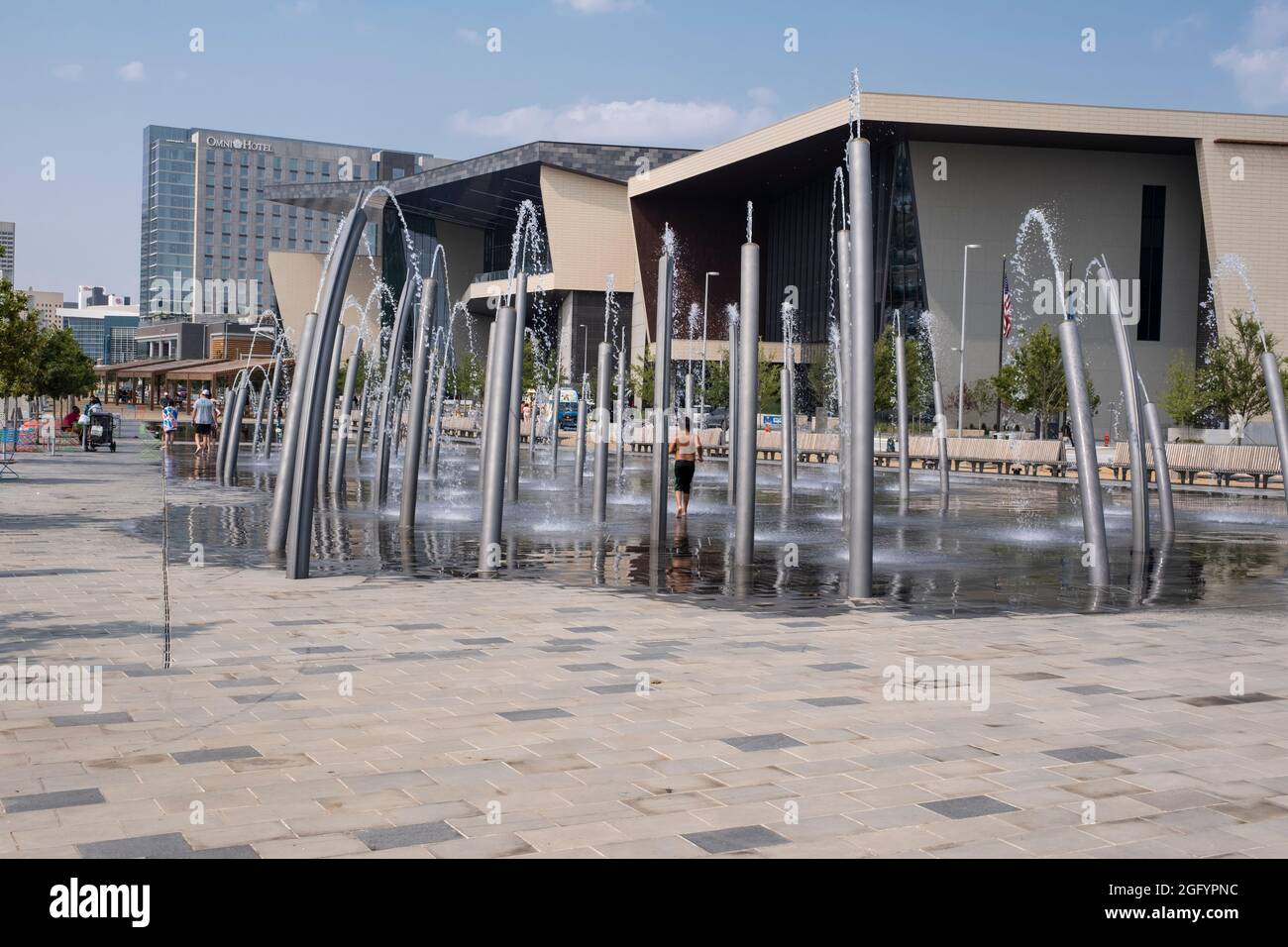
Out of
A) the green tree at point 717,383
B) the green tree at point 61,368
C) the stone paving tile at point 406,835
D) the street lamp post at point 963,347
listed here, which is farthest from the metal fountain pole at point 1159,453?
the street lamp post at point 963,347

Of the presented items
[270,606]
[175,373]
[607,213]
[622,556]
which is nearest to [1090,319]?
[607,213]

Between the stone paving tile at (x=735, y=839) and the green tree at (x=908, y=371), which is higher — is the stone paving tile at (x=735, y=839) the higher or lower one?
the lower one

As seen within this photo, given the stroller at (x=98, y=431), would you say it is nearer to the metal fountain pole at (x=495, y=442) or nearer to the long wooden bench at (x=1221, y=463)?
the long wooden bench at (x=1221, y=463)

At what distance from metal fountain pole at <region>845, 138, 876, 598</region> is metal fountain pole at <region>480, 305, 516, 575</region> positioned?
9.57 ft

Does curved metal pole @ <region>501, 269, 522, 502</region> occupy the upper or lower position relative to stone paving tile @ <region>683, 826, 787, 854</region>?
upper

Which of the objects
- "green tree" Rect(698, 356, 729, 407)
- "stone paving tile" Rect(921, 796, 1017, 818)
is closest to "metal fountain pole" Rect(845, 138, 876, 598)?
"stone paving tile" Rect(921, 796, 1017, 818)

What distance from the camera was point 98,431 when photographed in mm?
36688

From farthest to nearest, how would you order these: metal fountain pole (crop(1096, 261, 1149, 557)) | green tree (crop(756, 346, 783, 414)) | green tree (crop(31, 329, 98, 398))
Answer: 1. green tree (crop(756, 346, 783, 414))
2. green tree (crop(31, 329, 98, 398))
3. metal fountain pole (crop(1096, 261, 1149, 557))

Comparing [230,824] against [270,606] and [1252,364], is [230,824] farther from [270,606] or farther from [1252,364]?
[1252,364]

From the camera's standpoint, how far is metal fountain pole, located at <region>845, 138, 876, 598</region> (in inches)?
401

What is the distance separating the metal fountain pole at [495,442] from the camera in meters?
11.6

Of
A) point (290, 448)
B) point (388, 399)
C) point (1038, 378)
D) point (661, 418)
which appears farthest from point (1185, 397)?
point (290, 448)

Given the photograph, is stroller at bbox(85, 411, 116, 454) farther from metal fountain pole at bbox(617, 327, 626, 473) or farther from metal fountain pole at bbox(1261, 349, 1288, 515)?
metal fountain pole at bbox(1261, 349, 1288, 515)

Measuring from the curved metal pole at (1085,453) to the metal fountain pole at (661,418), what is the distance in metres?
3.87
